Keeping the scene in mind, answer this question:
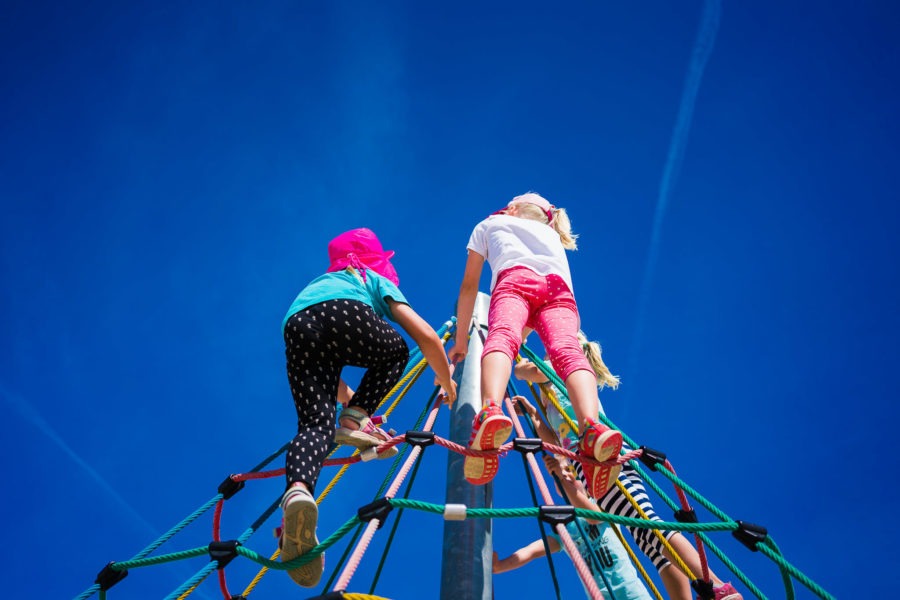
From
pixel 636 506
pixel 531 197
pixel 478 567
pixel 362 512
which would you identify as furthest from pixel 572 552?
pixel 531 197

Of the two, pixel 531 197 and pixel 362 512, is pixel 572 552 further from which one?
pixel 531 197

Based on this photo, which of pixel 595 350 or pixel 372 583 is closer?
pixel 372 583

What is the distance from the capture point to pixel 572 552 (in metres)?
1.89

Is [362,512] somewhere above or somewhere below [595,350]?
below

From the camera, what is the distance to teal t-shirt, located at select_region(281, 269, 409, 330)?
2504 mm

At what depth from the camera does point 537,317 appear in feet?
9.13

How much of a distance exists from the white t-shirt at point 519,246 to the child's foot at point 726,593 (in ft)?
4.87

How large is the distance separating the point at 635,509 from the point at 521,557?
3.61 feet

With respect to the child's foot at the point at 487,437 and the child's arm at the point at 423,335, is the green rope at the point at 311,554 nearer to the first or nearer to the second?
the child's foot at the point at 487,437

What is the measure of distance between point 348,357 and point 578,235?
203 centimetres

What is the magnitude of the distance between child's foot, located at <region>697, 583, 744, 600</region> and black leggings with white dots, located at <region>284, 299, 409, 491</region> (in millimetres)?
1733

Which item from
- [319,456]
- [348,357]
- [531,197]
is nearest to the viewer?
[319,456]

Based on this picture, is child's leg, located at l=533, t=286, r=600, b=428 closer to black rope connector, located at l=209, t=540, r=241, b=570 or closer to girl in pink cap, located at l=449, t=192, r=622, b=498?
girl in pink cap, located at l=449, t=192, r=622, b=498

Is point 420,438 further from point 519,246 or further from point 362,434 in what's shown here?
point 519,246
